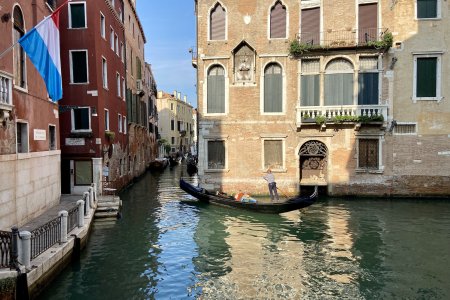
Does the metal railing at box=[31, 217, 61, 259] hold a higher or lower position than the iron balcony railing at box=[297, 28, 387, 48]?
lower

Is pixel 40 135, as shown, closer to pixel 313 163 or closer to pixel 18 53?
pixel 18 53

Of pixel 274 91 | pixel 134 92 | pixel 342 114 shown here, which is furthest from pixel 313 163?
pixel 134 92

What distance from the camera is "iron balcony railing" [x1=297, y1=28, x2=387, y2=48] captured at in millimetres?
15445

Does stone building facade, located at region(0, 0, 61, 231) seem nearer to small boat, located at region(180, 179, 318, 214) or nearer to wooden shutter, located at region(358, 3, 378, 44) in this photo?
small boat, located at region(180, 179, 318, 214)

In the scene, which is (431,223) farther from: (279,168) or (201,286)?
(201,286)

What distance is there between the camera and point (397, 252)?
29.5ft

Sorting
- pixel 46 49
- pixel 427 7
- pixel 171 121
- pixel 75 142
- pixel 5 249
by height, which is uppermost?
pixel 427 7

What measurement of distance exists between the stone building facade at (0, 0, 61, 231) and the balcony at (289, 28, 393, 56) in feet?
32.1

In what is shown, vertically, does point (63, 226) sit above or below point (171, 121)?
below

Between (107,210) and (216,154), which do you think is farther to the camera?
(216,154)

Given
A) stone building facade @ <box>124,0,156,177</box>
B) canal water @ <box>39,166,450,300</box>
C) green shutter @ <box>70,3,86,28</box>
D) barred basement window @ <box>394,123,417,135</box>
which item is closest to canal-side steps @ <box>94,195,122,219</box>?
canal water @ <box>39,166,450,300</box>

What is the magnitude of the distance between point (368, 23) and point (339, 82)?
9.05ft

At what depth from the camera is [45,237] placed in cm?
707

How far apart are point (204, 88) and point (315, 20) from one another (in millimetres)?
5674
